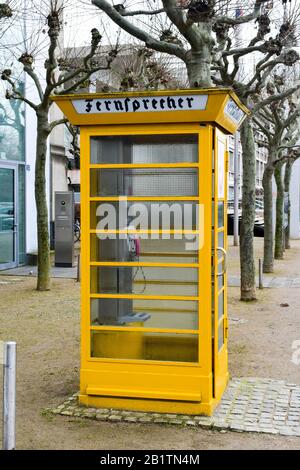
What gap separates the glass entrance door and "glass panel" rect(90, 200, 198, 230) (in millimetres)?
11439

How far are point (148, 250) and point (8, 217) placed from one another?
1192 centimetres

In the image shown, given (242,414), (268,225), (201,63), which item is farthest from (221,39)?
(242,414)

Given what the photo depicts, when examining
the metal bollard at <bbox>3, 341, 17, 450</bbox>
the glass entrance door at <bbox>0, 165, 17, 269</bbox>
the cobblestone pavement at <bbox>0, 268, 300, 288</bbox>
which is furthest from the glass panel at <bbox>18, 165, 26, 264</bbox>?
the metal bollard at <bbox>3, 341, 17, 450</bbox>

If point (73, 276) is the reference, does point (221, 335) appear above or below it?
above

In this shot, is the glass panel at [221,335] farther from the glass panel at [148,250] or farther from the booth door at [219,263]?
the glass panel at [148,250]

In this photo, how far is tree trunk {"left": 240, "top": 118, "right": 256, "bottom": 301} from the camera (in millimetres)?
12094

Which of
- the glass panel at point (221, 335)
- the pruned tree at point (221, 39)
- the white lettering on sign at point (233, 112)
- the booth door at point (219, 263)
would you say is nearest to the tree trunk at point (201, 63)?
the pruned tree at point (221, 39)

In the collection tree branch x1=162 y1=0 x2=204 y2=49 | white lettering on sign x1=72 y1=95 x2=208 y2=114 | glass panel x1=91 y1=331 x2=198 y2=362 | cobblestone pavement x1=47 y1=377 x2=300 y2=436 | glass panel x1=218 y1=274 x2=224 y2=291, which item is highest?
tree branch x1=162 y1=0 x2=204 y2=49

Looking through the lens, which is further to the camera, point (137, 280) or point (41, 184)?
point (41, 184)

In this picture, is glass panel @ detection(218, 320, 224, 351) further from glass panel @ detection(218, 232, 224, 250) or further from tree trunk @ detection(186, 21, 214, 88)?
tree trunk @ detection(186, 21, 214, 88)

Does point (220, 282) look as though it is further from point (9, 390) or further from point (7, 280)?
point (7, 280)

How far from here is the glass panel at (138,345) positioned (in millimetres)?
5949

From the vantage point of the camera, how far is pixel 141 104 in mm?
5648
